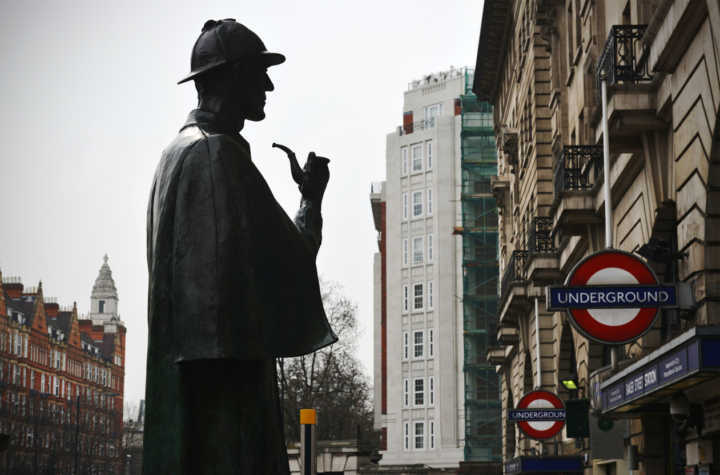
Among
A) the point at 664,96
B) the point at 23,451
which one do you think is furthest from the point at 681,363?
the point at 23,451

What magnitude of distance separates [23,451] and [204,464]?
293 feet

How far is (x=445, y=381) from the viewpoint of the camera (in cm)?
8800

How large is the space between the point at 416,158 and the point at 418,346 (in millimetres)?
14659

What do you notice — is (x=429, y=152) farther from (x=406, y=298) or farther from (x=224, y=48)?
(x=224, y=48)

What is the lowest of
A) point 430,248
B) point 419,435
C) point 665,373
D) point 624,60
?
point 665,373

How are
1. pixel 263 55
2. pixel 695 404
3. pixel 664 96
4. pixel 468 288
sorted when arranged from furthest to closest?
pixel 468 288
pixel 664 96
pixel 695 404
pixel 263 55

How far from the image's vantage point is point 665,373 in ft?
49.0

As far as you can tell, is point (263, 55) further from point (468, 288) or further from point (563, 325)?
point (468, 288)

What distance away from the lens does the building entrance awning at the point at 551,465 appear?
3195cm

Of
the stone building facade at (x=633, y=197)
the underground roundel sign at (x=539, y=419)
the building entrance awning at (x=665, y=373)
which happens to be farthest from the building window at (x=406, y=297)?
the building entrance awning at (x=665, y=373)

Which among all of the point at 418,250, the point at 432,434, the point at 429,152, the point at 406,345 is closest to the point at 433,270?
the point at 418,250

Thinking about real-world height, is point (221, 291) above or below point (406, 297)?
below

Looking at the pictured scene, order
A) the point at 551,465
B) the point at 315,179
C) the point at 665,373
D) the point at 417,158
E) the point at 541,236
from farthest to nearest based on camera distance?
the point at 417,158 < the point at 541,236 < the point at 551,465 < the point at 665,373 < the point at 315,179

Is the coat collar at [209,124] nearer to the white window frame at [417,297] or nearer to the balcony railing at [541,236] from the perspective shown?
the balcony railing at [541,236]
